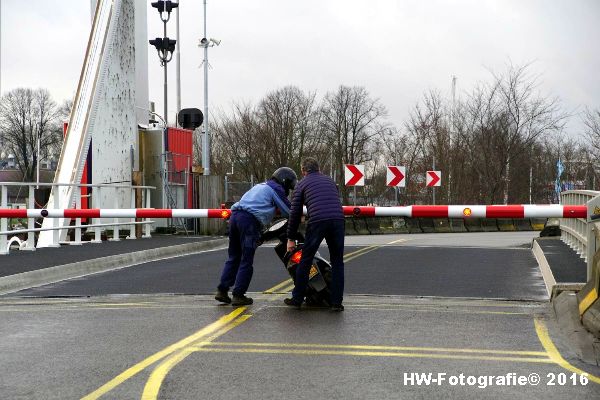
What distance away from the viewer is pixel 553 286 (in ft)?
34.3

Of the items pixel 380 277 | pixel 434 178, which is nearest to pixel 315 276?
pixel 380 277

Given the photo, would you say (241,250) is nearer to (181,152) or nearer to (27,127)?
(181,152)

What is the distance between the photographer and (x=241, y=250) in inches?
423

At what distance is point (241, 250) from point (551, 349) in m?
4.33

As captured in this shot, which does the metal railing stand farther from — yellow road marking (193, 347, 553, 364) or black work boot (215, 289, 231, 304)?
yellow road marking (193, 347, 553, 364)

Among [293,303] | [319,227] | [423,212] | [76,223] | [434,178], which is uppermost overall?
[434,178]

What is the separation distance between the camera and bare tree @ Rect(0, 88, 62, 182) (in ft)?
300

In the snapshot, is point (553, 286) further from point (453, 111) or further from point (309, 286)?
point (453, 111)

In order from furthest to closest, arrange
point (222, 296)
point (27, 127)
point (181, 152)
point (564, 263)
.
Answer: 1. point (27, 127)
2. point (181, 152)
3. point (564, 263)
4. point (222, 296)

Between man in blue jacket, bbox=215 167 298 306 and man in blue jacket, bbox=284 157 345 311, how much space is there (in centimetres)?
40

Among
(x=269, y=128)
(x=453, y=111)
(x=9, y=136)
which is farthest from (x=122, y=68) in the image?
(x=9, y=136)

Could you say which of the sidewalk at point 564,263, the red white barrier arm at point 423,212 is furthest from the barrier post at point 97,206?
the sidewalk at point 564,263

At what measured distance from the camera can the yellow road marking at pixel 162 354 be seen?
623 cm

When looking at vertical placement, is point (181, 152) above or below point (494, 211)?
above
